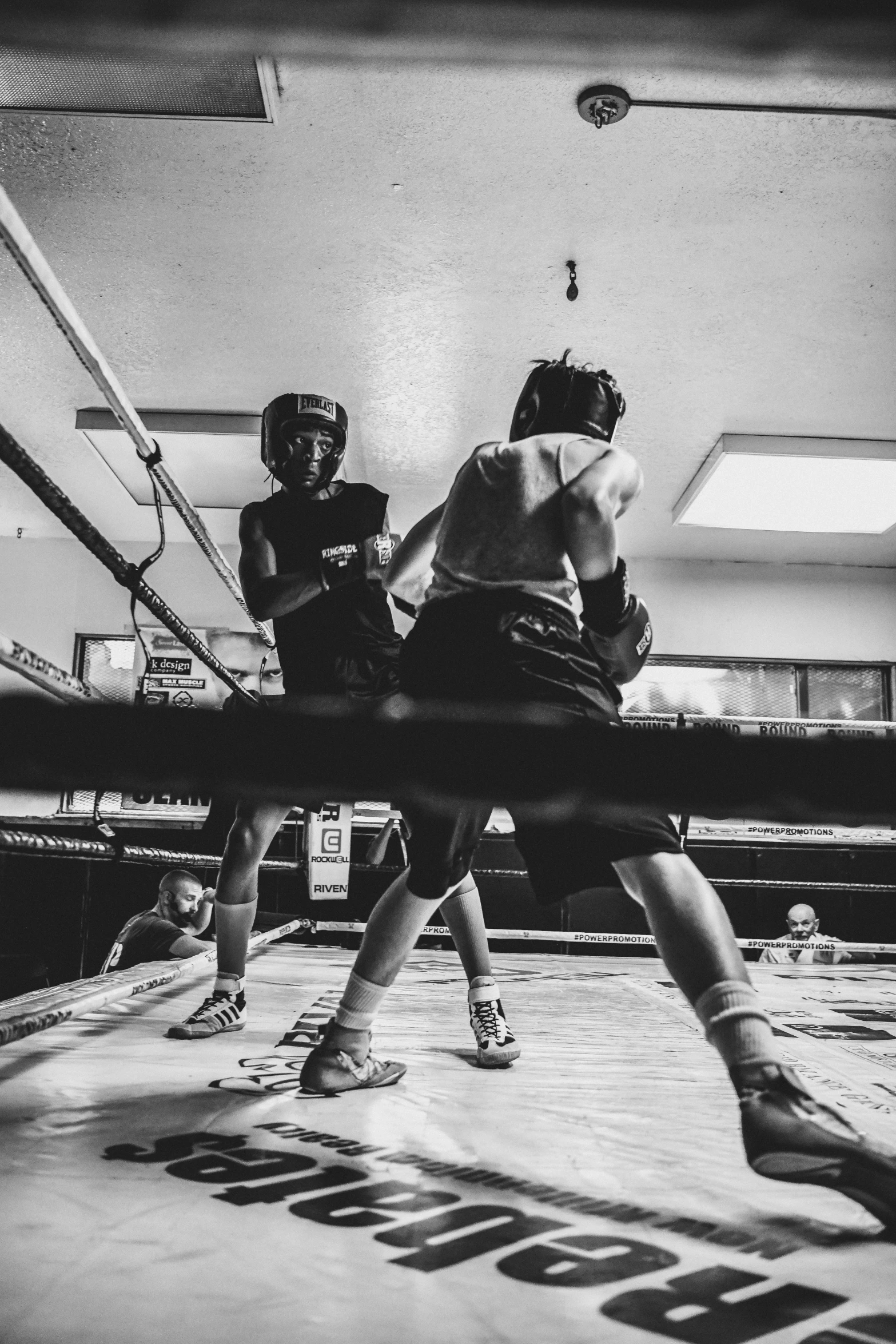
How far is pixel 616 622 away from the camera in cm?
119

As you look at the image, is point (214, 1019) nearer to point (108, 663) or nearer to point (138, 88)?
point (138, 88)

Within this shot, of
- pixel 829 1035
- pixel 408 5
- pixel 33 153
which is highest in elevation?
pixel 33 153

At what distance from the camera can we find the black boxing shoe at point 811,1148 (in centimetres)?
79

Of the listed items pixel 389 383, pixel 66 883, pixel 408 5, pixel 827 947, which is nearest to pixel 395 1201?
pixel 408 5

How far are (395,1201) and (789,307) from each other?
3.50 meters

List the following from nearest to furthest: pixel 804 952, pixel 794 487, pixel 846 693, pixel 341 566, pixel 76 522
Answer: pixel 76 522 < pixel 341 566 < pixel 804 952 < pixel 794 487 < pixel 846 693

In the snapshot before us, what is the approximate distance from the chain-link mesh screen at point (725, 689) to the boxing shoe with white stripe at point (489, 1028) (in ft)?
15.8

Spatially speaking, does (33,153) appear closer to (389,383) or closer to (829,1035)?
(389,383)

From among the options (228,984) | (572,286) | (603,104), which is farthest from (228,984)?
(572,286)

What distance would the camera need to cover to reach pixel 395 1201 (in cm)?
84

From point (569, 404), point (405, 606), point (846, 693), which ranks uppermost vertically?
point (846, 693)

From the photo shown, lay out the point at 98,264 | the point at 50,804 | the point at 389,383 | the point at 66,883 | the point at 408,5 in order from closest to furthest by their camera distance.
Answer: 1. the point at 408,5
2. the point at 98,264
3. the point at 389,383
4. the point at 66,883
5. the point at 50,804

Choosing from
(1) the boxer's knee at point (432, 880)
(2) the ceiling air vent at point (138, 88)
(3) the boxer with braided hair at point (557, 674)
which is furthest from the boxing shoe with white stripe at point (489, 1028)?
(2) the ceiling air vent at point (138, 88)

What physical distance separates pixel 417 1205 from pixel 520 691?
527mm
